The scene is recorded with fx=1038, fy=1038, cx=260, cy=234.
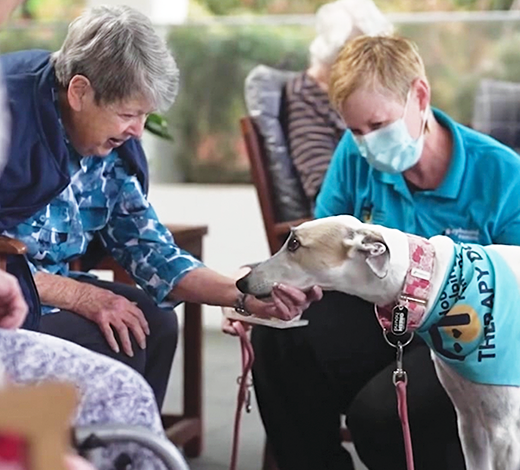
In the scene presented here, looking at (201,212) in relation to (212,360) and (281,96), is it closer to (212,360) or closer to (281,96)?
(212,360)

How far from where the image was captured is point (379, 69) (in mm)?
2000

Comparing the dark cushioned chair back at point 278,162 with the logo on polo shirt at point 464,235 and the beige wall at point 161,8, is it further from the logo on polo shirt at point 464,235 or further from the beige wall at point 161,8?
the beige wall at point 161,8

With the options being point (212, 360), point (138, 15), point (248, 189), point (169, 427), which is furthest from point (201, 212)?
point (138, 15)

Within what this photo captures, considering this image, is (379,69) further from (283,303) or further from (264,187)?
(264,187)

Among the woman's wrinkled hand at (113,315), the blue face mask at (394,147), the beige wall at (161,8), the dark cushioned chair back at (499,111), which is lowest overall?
the dark cushioned chair back at (499,111)

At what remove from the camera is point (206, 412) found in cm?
325

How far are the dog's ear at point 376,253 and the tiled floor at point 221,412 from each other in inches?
43.3

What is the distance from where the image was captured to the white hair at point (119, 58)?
1719 millimetres

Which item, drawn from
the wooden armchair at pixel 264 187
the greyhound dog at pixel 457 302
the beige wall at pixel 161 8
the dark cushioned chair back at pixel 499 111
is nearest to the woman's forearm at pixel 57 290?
the greyhound dog at pixel 457 302

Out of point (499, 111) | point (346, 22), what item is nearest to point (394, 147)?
point (346, 22)

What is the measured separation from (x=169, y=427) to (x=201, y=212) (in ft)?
6.60

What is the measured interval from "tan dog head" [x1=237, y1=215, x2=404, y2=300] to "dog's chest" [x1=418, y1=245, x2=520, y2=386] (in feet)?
0.37

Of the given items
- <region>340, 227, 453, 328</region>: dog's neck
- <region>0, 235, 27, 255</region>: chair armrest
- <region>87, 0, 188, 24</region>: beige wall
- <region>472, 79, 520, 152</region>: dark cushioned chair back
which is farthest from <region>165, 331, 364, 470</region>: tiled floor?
<region>87, 0, 188, 24</region>: beige wall

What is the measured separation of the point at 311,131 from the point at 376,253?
3.74ft
